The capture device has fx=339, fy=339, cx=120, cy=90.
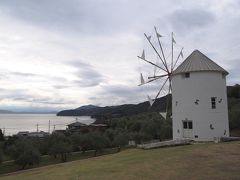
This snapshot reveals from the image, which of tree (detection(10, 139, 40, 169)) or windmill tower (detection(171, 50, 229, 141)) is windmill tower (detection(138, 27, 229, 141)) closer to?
windmill tower (detection(171, 50, 229, 141))

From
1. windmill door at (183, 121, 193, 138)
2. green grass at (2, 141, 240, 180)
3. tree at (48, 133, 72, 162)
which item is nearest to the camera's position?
green grass at (2, 141, 240, 180)

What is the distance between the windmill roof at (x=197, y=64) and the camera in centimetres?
3238

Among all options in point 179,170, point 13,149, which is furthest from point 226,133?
point 13,149

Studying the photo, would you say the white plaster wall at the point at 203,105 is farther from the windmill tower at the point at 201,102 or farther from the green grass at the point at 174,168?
the green grass at the point at 174,168

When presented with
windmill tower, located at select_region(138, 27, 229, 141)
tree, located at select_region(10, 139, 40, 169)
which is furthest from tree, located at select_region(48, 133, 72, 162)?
windmill tower, located at select_region(138, 27, 229, 141)

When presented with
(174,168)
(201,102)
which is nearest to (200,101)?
(201,102)

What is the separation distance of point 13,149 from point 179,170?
3157 centimetres

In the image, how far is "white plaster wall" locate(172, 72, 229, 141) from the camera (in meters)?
31.8

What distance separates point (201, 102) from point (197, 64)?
12.6 ft

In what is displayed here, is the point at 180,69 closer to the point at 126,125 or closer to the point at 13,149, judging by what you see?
the point at 13,149

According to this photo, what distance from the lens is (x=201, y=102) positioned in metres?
31.9

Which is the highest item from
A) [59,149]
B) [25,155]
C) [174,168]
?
[174,168]

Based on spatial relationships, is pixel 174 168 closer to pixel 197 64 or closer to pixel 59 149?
pixel 197 64

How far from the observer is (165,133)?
2404 inches
